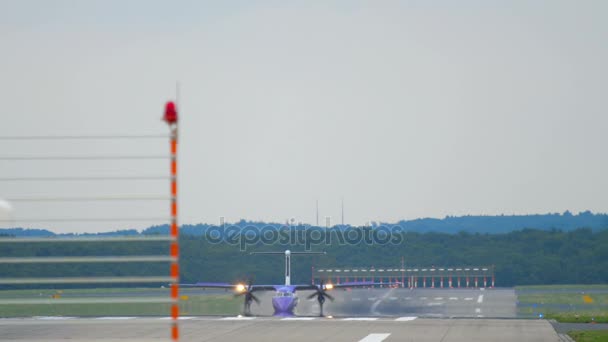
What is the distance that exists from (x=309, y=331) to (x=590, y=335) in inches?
407

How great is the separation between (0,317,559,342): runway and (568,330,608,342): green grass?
850mm

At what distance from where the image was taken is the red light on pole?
30.9ft

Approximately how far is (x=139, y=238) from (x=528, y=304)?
227ft

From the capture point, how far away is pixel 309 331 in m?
35.2

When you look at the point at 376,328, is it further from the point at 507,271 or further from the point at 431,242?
the point at 431,242

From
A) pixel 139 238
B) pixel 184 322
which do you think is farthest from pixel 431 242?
pixel 139 238

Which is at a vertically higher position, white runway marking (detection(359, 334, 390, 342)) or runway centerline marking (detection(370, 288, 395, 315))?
white runway marking (detection(359, 334, 390, 342))

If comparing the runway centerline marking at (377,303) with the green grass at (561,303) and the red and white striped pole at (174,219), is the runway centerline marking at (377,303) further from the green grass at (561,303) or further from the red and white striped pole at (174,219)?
the red and white striped pole at (174,219)

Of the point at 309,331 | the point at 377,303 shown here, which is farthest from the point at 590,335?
the point at 377,303

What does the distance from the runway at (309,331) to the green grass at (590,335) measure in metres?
0.85

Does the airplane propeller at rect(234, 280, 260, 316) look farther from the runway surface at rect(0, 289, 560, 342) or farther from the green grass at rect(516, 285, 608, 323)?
the green grass at rect(516, 285, 608, 323)

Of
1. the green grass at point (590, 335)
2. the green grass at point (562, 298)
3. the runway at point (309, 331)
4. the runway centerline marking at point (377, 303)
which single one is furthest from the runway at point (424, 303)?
the green grass at point (590, 335)

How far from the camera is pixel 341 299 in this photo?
3140 inches

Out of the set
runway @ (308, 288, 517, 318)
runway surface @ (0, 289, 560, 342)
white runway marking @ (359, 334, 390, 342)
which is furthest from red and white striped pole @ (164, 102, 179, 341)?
runway @ (308, 288, 517, 318)
